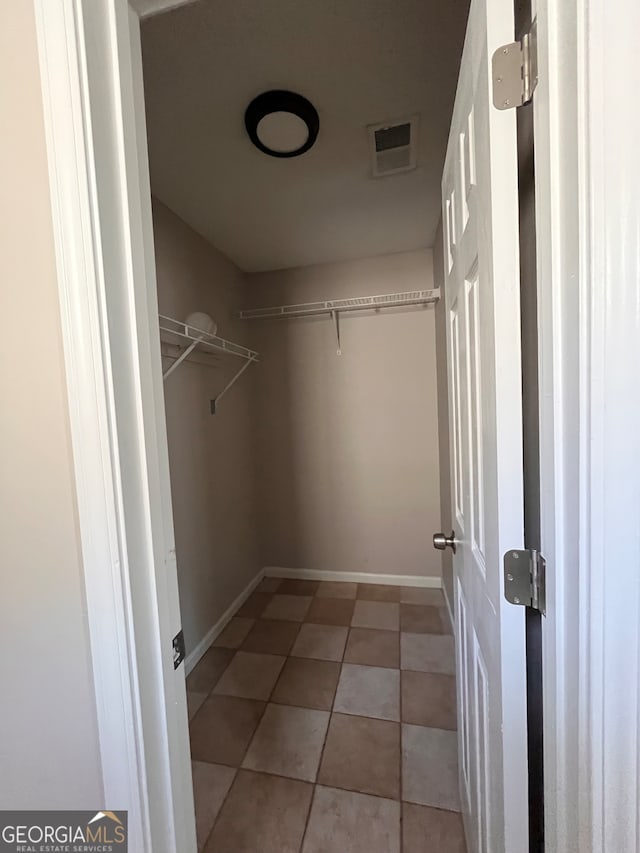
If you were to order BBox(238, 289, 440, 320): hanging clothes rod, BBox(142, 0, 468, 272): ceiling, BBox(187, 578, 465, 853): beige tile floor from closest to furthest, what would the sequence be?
BBox(142, 0, 468, 272): ceiling
BBox(187, 578, 465, 853): beige tile floor
BBox(238, 289, 440, 320): hanging clothes rod

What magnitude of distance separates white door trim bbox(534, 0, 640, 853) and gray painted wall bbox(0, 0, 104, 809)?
0.77m

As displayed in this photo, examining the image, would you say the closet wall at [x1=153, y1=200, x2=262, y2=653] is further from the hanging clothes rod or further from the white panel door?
the white panel door

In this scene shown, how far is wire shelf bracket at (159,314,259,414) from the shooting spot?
1804 mm

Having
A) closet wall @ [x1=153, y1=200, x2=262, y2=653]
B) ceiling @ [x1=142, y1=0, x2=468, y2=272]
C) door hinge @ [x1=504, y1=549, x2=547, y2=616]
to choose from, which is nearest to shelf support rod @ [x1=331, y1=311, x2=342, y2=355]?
ceiling @ [x1=142, y1=0, x2=468, y2=272]

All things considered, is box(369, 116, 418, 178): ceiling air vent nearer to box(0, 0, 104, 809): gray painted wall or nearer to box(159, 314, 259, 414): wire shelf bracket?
box(159, 314, 259, 414): wire shelf bracket

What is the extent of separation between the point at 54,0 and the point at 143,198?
266 mm

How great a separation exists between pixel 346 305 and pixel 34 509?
7.48 feet

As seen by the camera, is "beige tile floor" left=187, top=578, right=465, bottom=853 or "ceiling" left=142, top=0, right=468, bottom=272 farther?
"beige tile floor" left=187, top=578, right=465, bottom=853

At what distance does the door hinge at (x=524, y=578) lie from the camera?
0.58 m

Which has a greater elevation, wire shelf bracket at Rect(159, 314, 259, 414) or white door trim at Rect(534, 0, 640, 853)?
wire shelf bracket at Rect(159, 314, 259, 414)

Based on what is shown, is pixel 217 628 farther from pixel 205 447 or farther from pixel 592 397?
pixel 592 397

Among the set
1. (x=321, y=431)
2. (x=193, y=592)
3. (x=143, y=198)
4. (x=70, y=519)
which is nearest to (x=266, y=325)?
(x=321, y=431)

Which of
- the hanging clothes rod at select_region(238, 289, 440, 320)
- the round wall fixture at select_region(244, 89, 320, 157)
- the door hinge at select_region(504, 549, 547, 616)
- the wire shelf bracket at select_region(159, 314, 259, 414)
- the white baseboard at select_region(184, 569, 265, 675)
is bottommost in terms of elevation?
the white baseboard at select_region(184, 569, 265, 675)

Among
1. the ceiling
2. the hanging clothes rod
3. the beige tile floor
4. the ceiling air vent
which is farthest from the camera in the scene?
the hanging clothes rod
